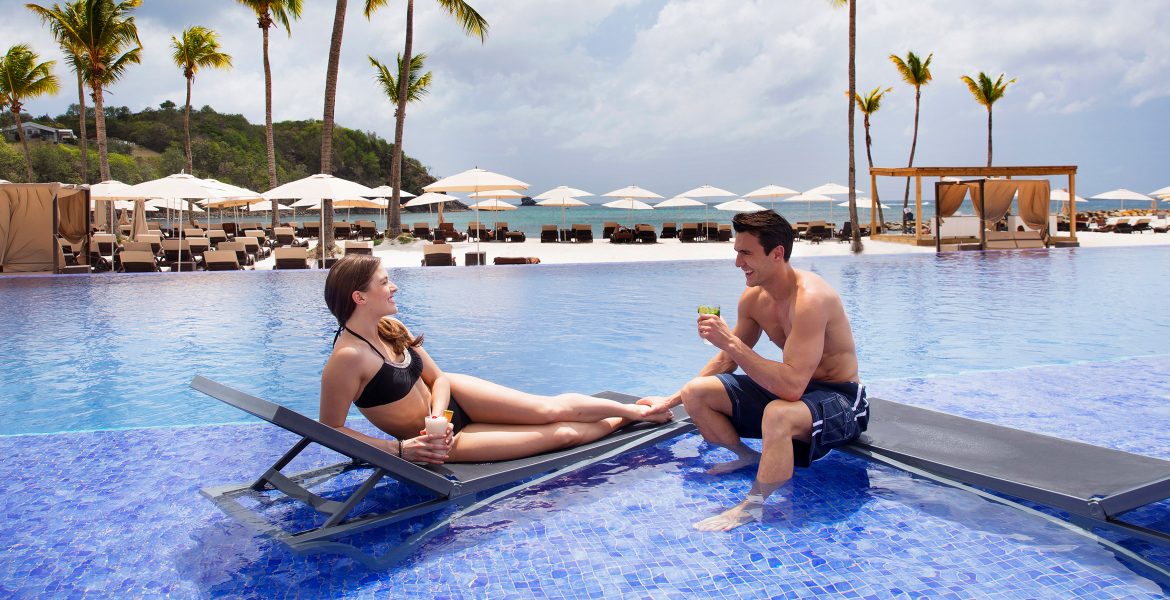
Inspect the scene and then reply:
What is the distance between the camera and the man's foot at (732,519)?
10.8ft

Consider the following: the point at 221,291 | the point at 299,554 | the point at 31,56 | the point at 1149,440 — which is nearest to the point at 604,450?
the point at 299,554

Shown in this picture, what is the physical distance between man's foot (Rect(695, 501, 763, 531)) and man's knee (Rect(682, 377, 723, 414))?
57 cm

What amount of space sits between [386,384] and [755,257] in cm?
158

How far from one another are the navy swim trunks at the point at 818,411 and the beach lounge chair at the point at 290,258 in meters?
13.8

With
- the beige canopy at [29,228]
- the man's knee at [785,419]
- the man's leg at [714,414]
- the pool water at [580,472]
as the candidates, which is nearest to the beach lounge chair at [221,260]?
the beige canopy at [29,228]

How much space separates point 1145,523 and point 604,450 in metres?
2.15

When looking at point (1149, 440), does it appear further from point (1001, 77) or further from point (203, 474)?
point (1001, 77)

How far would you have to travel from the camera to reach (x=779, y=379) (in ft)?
11.2

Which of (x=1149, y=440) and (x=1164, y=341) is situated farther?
(x=1164, y=341)

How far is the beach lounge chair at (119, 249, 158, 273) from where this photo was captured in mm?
15391

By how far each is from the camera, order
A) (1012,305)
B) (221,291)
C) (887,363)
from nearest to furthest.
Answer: (887,363)
(1012,305)
(221,291)

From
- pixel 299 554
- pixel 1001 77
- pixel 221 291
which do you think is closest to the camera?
pixel 299 554

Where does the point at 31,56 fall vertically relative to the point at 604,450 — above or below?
above

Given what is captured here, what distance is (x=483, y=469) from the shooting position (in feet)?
11.2
